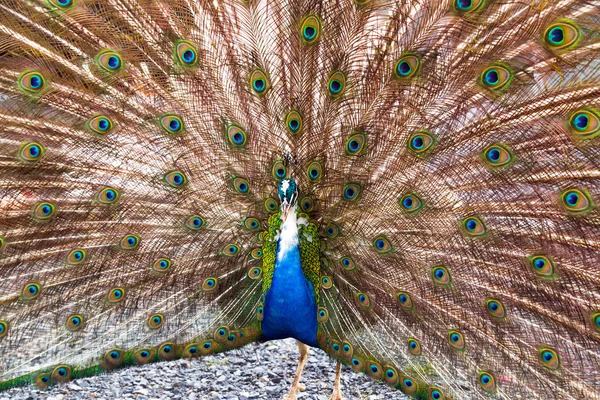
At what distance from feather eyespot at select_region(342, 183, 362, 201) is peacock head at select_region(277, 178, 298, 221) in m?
0.29

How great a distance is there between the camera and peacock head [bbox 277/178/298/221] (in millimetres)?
2375

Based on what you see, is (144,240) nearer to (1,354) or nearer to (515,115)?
(1,354)

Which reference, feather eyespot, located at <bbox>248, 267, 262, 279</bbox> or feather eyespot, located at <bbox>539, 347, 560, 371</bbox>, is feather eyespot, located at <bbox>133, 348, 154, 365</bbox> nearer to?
feather eyespot, located at <bbox>248, 267, 262, 279</bbox>

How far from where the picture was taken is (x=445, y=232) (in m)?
2.44

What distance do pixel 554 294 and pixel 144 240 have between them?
2009 mm

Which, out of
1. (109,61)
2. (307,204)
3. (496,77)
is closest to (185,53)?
(109,61)

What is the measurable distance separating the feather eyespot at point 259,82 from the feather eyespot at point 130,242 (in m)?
1.00

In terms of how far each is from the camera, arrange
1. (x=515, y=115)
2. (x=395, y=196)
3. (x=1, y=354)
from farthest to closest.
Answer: (x=1, y=354) < (x=395, y=196) < (x=515, y=115)

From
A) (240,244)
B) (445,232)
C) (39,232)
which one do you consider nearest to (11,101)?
(39,232)

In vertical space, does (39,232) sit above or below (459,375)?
above

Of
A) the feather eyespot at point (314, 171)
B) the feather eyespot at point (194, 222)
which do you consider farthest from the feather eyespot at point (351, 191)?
the feather eyespot at point (194, 222)

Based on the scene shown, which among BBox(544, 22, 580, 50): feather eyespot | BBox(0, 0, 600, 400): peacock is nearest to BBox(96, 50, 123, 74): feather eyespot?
BBox(0, 0, 600, 400): peacock

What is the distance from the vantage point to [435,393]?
8.39ft

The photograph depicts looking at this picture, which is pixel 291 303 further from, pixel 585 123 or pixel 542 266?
pixel 585 123
